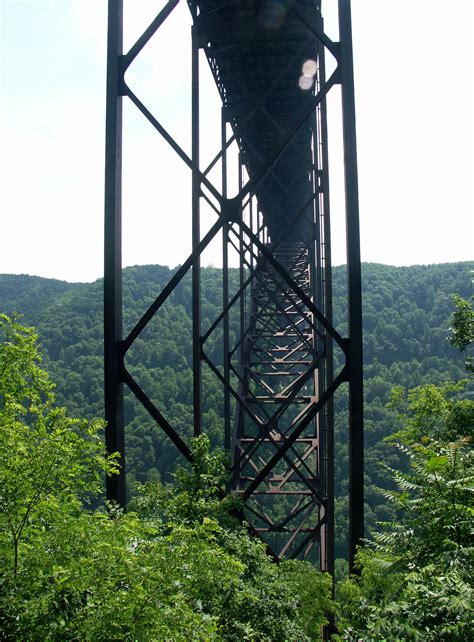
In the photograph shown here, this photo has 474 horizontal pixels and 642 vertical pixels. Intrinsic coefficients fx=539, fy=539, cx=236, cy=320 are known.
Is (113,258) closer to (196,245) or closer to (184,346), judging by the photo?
(196,245)

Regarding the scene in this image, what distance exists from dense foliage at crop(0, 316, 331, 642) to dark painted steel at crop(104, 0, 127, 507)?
63cm

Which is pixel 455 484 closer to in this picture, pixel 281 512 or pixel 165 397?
pixel 281 512

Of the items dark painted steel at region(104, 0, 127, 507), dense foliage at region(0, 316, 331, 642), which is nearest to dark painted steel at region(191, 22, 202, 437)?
dark painted steel at region(104, 0, 127, 507)

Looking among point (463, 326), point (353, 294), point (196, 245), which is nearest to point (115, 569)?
point (353, 294)

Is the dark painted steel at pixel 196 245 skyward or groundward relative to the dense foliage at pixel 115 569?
skyward

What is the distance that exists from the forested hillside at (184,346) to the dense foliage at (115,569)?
1012 inches

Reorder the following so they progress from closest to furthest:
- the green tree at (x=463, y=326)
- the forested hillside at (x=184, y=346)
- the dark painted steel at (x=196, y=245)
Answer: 1. the dark painted steel at (x=196, y=245)
2. the green tree at (x=463, y=326)
3. the forested hillside at (x=184, y=346)

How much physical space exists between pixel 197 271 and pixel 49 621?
13.0 ft

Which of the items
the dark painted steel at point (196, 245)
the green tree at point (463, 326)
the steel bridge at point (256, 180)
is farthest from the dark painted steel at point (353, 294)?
the green tree at point (463, 326)

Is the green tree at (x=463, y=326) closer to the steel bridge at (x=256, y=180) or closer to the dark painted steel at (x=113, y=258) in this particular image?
the steel bridge at (x=256, y=180)

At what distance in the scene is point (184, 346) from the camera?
49844mm

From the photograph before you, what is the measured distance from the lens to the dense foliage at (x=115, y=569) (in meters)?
2.68

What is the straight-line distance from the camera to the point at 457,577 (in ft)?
8.92

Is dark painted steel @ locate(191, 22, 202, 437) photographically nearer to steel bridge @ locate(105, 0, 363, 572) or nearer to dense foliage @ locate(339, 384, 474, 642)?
steel bridge @ locate(105, 0, 363, 572)
